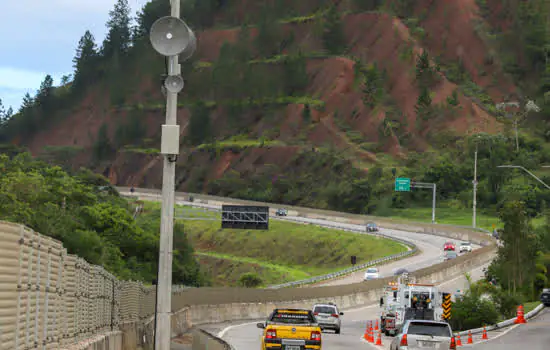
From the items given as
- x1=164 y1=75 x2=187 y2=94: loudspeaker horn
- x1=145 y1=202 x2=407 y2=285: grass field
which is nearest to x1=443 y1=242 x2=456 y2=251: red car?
x1=145 y1=202 x2=407 y2=285: grass field

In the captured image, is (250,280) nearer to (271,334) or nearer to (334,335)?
(334,335)

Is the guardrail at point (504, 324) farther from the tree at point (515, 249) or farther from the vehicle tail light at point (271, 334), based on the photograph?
the vehicle tail light at point (271, 334)

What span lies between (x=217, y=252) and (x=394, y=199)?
30.8 m

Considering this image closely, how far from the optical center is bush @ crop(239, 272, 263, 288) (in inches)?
4470

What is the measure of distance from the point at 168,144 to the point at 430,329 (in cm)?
1190

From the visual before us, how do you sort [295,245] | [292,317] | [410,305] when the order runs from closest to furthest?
[292,317] → [410,305] → [295,245]

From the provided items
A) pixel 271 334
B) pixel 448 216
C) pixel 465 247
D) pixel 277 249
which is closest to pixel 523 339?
pixel 271 334

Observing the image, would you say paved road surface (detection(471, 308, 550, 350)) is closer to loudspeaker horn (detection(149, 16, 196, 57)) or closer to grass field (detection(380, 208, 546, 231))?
loudspeaker horn (detection(149, 16, 196, 57))

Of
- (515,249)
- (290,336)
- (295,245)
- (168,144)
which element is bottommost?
(290,336)

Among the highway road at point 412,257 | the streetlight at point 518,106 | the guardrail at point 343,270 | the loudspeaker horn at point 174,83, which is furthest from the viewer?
the streetlight at point 518,106

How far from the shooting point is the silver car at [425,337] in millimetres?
25500

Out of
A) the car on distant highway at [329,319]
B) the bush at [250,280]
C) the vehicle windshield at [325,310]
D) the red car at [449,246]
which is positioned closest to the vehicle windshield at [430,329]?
the car on distant highway at [329,319]

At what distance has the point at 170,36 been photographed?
53.8 ft

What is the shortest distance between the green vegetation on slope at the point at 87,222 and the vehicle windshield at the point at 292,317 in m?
53.5
